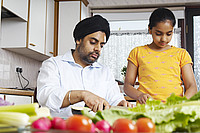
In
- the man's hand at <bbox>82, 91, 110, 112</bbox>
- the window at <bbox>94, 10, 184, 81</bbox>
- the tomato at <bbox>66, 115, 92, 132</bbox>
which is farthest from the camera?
the window at <bbox>94, 10, 184, 81</bbox>

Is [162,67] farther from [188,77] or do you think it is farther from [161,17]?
[161,17]

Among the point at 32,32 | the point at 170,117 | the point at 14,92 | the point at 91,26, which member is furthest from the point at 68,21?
the point at 170,117

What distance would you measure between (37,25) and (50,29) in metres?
0.47

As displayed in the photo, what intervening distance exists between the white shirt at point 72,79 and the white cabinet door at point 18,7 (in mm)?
1387

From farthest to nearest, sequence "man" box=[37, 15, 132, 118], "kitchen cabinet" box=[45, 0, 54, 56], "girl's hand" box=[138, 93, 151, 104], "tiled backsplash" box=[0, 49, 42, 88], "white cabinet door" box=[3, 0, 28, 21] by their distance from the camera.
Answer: "kitchen cabinet" box=[45, 0, 54, 56] → "tiled backsplash" box=[0, 49, 42, 88] → "white cabinet door" box=[3, 0, 28, 21] → "man" box=[37, 15, 132, 118] → "girl's hand" box=[138, 93, 151, 104]

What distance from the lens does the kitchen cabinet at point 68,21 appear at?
4051 mm

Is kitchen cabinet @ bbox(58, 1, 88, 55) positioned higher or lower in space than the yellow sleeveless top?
higher

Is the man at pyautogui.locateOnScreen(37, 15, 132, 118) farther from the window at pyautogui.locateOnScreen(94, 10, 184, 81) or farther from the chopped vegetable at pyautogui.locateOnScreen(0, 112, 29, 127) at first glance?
the window at pyautogui.locateOnScreen(94, 10, 184, 81)

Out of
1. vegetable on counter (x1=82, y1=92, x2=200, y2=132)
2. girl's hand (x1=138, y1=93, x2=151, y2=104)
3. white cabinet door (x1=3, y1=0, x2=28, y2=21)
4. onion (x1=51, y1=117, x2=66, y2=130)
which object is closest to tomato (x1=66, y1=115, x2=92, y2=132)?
onion (x1=51, y1=117, x2=66, y2=130)

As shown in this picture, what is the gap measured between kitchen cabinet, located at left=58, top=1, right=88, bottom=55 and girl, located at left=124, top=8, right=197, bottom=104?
2566mm

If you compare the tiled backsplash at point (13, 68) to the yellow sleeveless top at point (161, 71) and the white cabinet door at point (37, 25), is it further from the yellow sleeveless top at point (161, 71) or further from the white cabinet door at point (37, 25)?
the yellow sleeveless top at point (161, 71)

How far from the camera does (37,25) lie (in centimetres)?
347

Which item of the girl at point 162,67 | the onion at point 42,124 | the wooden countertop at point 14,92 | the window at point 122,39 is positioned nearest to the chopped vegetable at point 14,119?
the onion at point 42,124

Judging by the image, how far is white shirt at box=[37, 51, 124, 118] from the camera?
1.39 metres
